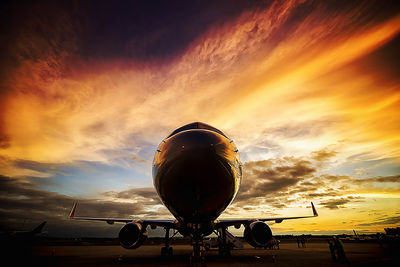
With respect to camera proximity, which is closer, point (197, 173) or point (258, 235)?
point (197, 173)

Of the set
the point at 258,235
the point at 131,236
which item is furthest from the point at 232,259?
the point at 131,236

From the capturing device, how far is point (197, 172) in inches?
167

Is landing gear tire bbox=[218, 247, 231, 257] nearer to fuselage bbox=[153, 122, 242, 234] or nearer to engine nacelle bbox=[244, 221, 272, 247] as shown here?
engine nacelle bbox=[244, 221, 272, 247]

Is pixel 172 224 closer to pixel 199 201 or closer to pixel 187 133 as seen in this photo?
pixel 199 201

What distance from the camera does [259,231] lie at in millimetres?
9859

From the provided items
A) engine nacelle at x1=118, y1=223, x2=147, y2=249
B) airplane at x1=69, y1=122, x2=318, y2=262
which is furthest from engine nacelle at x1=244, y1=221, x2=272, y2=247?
engine nacelle at x1=118, y1=223, x2=147, y2=249

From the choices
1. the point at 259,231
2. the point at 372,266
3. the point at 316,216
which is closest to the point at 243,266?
the point at 259,231

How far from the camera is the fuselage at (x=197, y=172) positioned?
4.28m

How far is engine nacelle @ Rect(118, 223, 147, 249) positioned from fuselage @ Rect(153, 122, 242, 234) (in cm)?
718

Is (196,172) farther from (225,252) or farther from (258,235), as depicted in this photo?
(225,252)

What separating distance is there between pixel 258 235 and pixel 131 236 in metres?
7.04

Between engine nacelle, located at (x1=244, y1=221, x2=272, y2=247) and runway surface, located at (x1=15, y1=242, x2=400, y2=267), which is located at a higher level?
engine nacelle, located at (x1=244, y1=221, x2=272, y2=247)

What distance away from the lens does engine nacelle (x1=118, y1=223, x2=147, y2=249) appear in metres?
10.5

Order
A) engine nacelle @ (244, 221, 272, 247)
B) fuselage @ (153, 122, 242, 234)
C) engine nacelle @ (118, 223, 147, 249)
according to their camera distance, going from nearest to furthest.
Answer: fuselage @ (153, 122, 242, 234) → engine nacelle @ (244, 221, 272, 247) → engine nacelle @ (118, 223, 147, 249)
